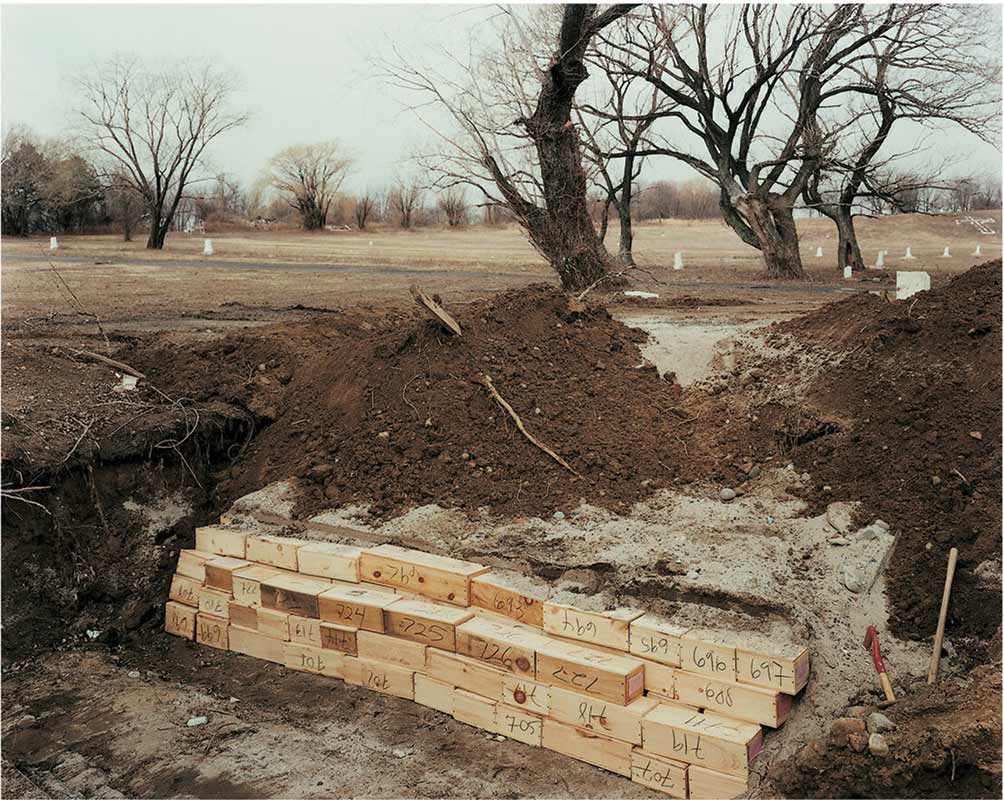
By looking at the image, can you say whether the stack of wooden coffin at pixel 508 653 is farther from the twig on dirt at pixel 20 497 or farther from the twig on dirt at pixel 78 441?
the twig on dirt at pixel 78 441

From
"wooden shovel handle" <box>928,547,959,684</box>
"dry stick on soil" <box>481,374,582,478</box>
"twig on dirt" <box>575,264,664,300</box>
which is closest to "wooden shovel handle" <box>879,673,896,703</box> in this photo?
"wooden shovel handle" <box>928,547,959,684</box>

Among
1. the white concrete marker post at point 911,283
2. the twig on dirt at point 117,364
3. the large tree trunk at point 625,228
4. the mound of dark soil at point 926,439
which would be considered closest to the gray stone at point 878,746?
the mound of dark soil at point 926,439

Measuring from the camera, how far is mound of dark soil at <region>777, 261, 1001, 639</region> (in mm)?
4805

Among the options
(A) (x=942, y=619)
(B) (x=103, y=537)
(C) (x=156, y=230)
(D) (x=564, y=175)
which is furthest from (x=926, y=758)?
(C) (x=156, y=230)

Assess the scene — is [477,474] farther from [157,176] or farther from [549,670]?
[157,176]

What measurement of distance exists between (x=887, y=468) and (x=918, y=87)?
1756 centimetres

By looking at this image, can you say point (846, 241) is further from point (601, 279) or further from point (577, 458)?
point (577, 458)

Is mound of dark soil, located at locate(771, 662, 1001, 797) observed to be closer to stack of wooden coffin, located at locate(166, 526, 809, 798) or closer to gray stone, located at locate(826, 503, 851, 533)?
stack of wooden coffin, located at locate(166, 526, 809, 798)

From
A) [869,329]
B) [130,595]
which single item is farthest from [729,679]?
[130,595]

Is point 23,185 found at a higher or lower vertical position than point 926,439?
higher

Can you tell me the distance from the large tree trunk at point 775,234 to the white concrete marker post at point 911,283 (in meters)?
13.4

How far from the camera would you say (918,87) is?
1972 cm

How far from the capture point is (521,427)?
6645 mm

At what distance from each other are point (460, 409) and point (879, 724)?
3870 mm
